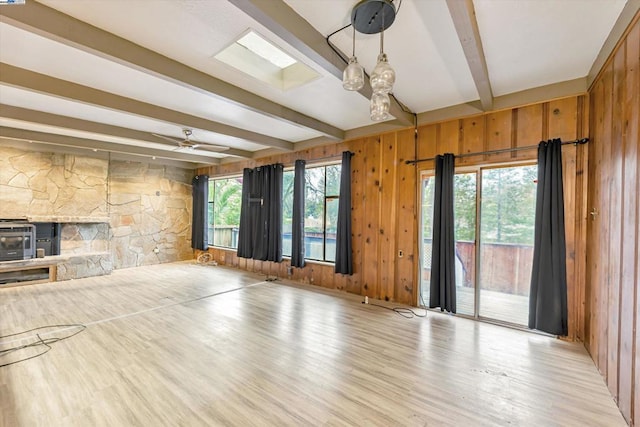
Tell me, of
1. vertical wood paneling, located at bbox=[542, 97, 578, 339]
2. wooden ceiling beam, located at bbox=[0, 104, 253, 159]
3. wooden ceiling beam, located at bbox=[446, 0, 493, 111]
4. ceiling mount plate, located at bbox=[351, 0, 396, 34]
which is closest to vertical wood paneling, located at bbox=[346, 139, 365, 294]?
wooden ceiling beam, located at bbox=[446, 0, 493, 111]

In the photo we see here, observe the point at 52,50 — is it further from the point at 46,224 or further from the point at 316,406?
the point at 46,224

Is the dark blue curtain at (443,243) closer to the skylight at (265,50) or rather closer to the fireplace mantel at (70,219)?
the skylight at (265,50)

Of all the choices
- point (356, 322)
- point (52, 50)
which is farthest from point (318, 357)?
point (52, 50)

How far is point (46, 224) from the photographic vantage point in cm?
599

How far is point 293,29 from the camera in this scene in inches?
79.4

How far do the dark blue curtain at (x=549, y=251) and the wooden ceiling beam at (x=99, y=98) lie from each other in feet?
14.7

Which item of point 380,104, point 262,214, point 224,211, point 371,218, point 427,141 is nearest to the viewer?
point 380,104

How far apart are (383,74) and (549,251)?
2.99m

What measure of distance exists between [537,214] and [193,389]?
13.1ft

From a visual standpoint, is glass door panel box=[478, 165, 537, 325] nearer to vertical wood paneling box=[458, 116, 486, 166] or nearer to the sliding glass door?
the sliding glass door

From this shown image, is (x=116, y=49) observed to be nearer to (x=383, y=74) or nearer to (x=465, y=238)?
(x=383, y=74)

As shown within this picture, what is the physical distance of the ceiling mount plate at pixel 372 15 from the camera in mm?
1849

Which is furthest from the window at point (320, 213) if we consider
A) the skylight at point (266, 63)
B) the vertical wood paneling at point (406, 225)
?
the skylight at point (266, 63)

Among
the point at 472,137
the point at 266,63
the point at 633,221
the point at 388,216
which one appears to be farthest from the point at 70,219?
the point at 633,221
